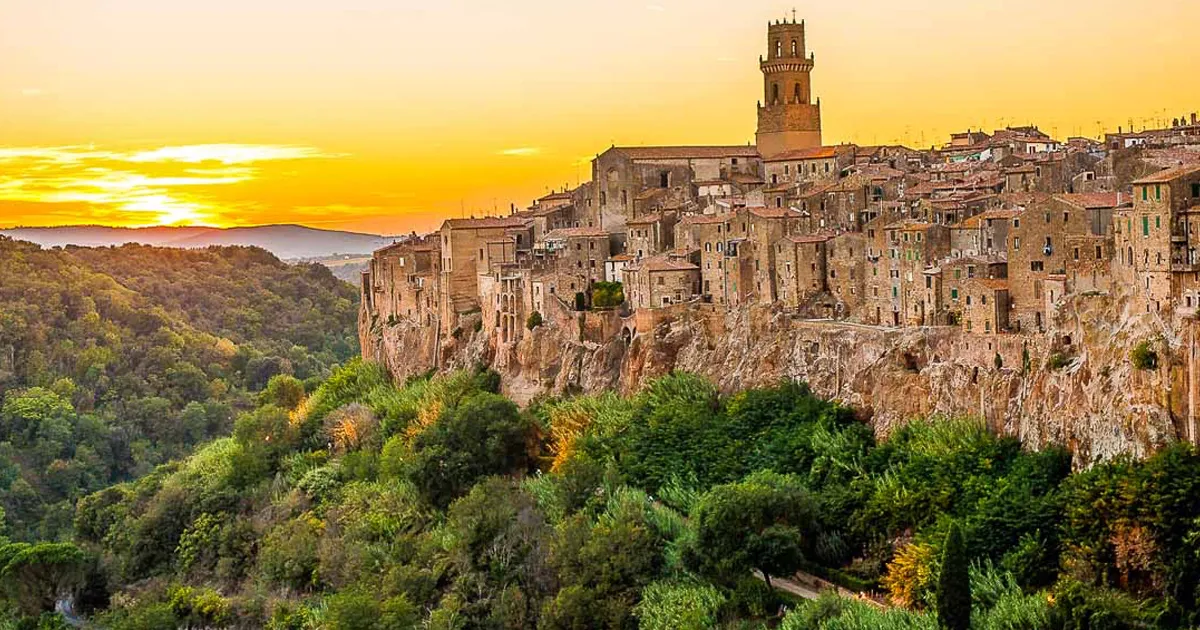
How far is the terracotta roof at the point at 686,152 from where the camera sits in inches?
2406

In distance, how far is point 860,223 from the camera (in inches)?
1922

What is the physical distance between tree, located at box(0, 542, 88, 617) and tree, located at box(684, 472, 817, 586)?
25.4 metres

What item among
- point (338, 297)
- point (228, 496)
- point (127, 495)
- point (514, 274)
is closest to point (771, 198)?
point (514, 274)

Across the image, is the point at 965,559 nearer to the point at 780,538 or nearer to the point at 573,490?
the point at 780,538

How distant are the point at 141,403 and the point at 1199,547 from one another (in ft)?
235

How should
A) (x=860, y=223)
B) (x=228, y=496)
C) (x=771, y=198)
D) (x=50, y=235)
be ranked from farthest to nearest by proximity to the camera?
(x=50, y=235), (x=228, y=496), (x=771, y=198), (x=860, y=223)

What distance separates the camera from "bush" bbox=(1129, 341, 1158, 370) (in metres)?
32.6

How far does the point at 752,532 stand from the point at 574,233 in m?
22.3

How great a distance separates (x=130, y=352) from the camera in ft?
327

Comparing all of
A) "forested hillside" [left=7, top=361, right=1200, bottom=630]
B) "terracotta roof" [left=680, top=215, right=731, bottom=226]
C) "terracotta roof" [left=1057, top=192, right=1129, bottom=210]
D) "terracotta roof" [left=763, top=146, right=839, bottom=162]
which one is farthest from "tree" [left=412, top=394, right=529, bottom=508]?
"terracotta roof" [left=1057, top=192, right=1129, bottom=210]

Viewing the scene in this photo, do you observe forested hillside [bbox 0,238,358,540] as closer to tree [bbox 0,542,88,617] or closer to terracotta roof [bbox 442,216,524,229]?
tree [bbox 0,542,88,617]

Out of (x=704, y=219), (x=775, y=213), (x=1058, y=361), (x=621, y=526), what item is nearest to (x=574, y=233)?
(x=704, y=219)

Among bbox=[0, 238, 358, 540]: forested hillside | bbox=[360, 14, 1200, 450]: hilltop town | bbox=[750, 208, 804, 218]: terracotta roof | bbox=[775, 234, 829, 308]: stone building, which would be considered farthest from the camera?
bbox=[0, 238, 358, 540]: forested hillside

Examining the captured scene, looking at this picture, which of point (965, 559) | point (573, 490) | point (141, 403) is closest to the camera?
point (965, 559)
